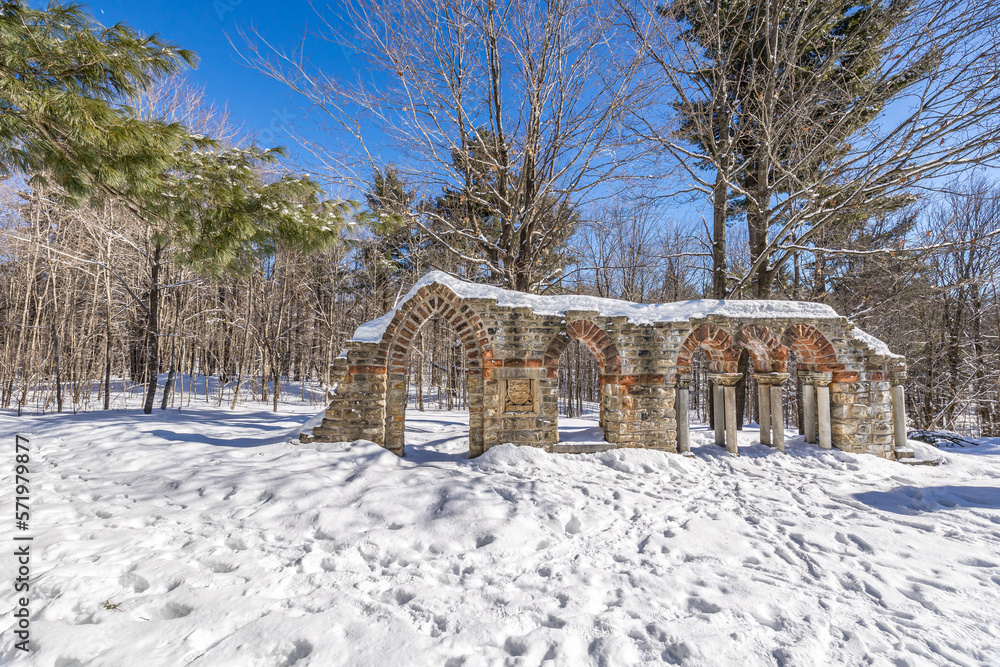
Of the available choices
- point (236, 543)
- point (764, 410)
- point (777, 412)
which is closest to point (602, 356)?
point (777, 412)

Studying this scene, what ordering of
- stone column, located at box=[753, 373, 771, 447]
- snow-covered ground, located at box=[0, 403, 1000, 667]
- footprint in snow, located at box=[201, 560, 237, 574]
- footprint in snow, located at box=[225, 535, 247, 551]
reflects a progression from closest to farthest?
snow-covered ground, located at box=[0, 403, 1000, 667], footprint in snow, located at box=[201, 560, 237, 574], footprint in snow, located at box=[225, 535, 247, 551], stone column, located at box=[753, 373, 771, 447]

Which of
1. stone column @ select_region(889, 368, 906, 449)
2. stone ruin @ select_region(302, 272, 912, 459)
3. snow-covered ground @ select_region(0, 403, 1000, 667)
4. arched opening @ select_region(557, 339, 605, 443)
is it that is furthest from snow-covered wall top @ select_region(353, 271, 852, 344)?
arched opening @ select_region(557, 339, 605, 443)

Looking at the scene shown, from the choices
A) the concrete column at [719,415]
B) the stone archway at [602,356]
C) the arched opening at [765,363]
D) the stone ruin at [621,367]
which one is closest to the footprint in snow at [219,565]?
the stone ruin at [621,367]

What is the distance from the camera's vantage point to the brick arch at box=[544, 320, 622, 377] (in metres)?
7.00

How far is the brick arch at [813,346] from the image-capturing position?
7.59 meters

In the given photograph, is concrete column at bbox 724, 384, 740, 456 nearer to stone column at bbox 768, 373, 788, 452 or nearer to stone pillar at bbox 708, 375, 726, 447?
stone pillar at bbox 708, 375, 726, 447

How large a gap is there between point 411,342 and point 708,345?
216 inches

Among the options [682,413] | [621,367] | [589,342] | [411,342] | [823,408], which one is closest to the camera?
[411,342]

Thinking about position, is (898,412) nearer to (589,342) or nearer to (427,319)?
(589,342)

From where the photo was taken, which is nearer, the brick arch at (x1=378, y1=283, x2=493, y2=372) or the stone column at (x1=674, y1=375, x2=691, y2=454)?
the brick arch at (x1=378, y1=283, x2=493, y2=372)

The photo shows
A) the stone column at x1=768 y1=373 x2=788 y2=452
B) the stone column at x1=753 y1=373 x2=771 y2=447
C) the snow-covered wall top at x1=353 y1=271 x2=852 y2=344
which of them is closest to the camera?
the snow-covered wall top at x1=353 y1=271 x2=852 y2=344

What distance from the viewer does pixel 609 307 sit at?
733 cm

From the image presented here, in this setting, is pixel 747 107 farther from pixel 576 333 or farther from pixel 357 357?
pixel 357 357

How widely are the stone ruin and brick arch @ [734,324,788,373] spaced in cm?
2
